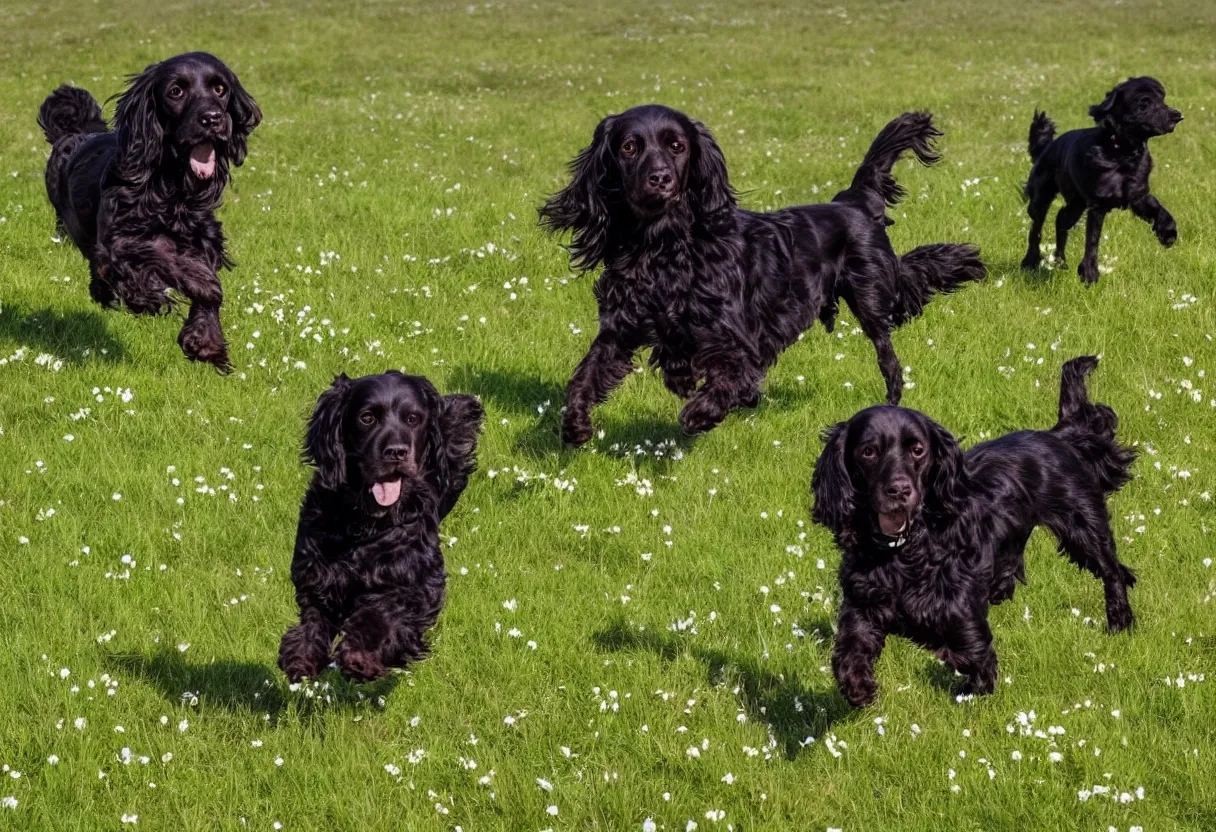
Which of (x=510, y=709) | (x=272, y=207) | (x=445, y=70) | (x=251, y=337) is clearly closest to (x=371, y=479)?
(x=510, y=709)

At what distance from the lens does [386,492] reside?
647cm

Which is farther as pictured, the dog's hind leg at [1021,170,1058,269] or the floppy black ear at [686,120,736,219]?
the dog's hind leg at [1021,170,1058,269]

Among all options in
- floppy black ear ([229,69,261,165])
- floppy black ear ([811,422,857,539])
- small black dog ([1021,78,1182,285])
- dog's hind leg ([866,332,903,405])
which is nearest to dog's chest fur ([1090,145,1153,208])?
small black dog ([1021,78,1182,285])

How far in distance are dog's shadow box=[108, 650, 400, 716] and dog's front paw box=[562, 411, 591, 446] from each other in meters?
2.84

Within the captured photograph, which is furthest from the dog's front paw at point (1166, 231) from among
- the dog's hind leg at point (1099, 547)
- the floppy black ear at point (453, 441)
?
the floppy black ear at point (453, 441)

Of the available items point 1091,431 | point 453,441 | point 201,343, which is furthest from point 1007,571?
point 201,343

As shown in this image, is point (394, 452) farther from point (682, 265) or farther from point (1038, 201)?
point (1038, 201)

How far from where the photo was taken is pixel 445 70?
109ft

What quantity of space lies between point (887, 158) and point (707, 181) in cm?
288

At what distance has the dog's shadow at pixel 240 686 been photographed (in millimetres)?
6895

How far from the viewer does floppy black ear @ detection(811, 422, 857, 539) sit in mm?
6461

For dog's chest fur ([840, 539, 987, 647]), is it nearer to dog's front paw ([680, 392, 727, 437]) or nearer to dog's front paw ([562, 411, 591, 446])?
dog's front paw ([680, 392, 727, 437])

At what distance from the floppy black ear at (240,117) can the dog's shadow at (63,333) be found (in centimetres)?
219

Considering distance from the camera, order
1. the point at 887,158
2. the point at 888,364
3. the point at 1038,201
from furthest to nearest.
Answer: the point at 1038,201, the point at 887,158, the point at 888,364
